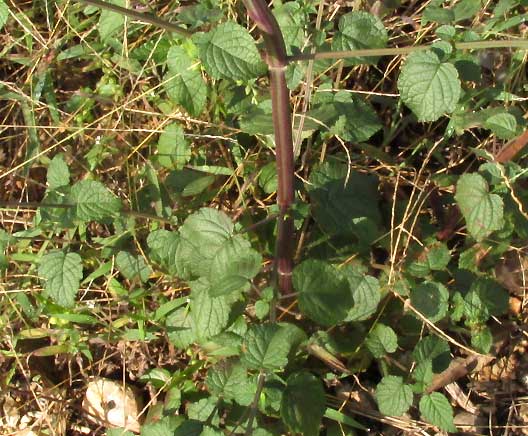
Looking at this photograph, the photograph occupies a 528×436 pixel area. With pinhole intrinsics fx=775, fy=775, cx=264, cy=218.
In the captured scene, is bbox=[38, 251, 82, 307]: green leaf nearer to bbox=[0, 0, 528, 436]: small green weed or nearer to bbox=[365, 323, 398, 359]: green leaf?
bbox=[0, 0, 528, 436]: small green weed

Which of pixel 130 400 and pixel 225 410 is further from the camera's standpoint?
pixel 130 400

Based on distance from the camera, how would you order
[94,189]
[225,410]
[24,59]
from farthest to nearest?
[24,59] → [225,410] → [94,189]

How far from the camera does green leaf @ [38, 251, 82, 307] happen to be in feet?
5.45

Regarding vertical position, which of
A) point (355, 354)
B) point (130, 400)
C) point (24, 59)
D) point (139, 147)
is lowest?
point (130, 400)

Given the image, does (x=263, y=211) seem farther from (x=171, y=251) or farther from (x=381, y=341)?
(x=381, y=341)

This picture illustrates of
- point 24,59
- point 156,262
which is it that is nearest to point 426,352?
point 156,262

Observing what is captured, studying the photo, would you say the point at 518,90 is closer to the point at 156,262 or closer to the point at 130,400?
the point at 156,262

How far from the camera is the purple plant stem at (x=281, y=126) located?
1158 millimetres

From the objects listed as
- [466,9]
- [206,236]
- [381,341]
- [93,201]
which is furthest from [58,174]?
[466,9]

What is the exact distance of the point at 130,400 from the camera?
1940 millimetres

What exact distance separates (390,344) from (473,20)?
0.84 meters

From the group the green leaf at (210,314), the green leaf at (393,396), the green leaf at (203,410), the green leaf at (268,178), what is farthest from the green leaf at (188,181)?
the green leaf at (393,396)

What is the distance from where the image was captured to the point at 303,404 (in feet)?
4.93

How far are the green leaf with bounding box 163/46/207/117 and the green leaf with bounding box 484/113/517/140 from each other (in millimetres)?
568
